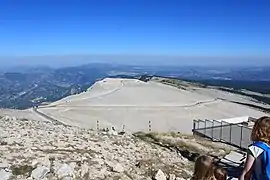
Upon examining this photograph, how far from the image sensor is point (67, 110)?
3094 cm

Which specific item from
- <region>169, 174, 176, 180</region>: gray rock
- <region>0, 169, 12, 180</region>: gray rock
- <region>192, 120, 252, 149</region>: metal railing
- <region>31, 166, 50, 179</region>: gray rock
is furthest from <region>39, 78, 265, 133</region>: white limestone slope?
<region>0, 169, 12, 180</region>: gray rock

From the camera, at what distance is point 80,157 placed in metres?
9.14

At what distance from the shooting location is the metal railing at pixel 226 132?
13.8 metres

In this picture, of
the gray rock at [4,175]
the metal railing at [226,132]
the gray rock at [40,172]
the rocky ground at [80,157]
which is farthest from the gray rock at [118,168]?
the metal railing at [226,132]

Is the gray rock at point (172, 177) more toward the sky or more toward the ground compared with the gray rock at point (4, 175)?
more toward the ground

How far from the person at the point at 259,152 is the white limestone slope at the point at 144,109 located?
66.2 ft

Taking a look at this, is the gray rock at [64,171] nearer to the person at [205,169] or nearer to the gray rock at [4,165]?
the gray rock at [4,165]

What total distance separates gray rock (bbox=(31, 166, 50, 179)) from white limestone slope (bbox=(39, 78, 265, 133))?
53.6 feet

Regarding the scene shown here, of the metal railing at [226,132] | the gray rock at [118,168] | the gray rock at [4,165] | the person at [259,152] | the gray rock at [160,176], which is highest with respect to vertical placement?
the person at [259,152]

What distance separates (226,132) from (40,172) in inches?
364

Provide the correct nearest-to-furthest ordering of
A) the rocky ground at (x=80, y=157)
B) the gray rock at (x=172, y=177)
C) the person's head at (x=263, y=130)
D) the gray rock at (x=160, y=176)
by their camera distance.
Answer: the person's head at (x=263, y=130) < the rocky ground at (x=80, y=157) < the gray rock at (x=160, y=176) < the gray rock at (x=172, y=177)

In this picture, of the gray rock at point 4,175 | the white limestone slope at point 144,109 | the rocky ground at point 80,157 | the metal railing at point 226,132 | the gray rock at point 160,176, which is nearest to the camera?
the gray rock at point 4,175

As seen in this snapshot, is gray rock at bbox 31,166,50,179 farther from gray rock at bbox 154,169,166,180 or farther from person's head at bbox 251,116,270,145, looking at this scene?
person's head at bbox 251,116,270,145

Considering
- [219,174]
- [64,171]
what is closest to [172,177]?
[64,171]
